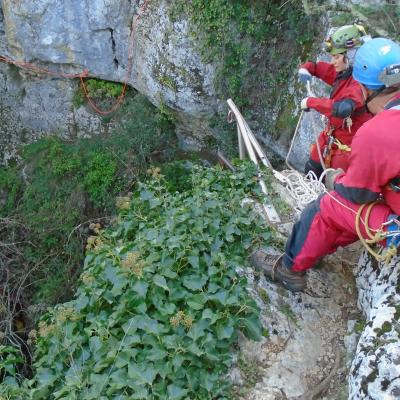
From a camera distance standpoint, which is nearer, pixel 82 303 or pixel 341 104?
pixel 82 303

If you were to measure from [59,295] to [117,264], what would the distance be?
385 cm

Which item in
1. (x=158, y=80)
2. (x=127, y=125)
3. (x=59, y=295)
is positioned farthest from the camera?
(x=127, y=125)

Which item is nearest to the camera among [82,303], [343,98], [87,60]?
[82,303]

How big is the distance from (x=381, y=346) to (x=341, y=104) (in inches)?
82.9

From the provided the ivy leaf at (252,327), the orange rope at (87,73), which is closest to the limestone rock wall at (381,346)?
the ivy leaf at (252,327)

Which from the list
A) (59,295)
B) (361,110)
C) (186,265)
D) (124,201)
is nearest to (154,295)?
(186,265)

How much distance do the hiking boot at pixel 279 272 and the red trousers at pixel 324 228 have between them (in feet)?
0.25

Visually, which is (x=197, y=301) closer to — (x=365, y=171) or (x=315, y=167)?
(x=365, y=171)

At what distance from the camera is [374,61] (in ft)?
10.3

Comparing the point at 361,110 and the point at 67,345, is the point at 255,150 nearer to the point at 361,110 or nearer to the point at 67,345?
the point at 361,110

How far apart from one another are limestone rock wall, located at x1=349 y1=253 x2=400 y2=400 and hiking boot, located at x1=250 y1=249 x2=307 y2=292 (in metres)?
0.52

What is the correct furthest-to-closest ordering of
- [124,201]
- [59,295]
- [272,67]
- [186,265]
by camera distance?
1. [59,295]
2. [272,67]
3. [124,201]
4. [186,265]

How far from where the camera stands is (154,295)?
3.43 m

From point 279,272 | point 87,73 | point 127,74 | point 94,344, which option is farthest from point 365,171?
point 87,73
